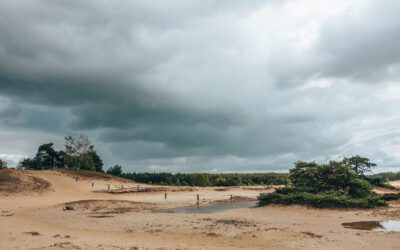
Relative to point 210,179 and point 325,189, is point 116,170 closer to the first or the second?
point 210,179

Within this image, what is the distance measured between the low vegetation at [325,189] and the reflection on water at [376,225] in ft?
26.8

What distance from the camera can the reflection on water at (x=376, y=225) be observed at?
23094 millimetres

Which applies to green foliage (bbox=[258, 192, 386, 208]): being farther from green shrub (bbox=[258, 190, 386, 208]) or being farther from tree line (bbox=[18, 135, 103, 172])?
tree line (bbox=[18, 135, 103, 172])

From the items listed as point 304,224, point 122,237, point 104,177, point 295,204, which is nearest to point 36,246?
point 122,237

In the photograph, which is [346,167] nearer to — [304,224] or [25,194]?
[304,224]

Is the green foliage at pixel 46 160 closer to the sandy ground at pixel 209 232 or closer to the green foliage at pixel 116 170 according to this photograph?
the green foliage at pixel 116 170

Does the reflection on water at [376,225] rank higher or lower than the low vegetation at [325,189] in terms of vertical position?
lower

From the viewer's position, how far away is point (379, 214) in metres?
30.9

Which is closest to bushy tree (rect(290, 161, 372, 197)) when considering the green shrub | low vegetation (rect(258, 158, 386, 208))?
low vegetation (rect(258, 158, 386, 208))

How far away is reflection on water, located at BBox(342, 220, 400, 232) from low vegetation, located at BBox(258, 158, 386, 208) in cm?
816

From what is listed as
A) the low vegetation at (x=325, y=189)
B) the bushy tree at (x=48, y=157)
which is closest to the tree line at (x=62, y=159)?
the bushy tree at (x=48, y=157)

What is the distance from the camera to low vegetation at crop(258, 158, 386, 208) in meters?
35.0

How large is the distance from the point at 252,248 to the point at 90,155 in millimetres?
86915

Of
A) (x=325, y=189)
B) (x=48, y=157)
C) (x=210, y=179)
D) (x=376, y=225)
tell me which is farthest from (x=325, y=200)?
(x=48, y=157)
